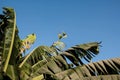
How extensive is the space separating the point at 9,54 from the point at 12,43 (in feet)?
1.13

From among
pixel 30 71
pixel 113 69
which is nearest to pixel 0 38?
pixel 30 71

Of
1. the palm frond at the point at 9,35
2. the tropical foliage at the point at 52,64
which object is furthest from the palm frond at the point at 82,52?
the palm frond at the point at 9,35

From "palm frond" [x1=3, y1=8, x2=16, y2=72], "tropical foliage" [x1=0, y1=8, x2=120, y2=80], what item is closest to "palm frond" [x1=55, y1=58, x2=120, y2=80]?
"tropical foliage" [x1=0, y1=8, x2=120, y2=80]

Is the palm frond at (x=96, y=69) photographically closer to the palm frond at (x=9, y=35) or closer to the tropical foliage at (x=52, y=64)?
the tropical foliage at (x=52, y=64)

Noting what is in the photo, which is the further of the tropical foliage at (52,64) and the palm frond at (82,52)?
the palm frond at (82,52)

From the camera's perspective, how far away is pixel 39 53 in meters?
10.1

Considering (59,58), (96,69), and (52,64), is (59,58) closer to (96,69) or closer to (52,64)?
(52,64)

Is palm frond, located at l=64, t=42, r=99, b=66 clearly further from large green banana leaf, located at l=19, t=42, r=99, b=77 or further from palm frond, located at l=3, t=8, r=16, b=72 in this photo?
palm frond, located at l=3, t=8, r=16, b=72

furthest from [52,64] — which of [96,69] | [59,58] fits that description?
[96,69]

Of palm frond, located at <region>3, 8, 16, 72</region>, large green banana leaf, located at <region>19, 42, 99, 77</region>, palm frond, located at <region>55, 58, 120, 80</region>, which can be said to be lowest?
palm frond, located at <region>55, 58, 120, 80</region>

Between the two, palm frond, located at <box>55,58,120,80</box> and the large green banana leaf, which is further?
the large green banana leaf

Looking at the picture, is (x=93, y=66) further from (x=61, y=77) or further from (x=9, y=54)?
(x=9, y=54)

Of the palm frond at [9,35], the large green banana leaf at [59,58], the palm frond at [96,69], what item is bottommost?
the palm frond at [96,69]

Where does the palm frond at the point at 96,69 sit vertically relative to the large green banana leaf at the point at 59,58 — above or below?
below
